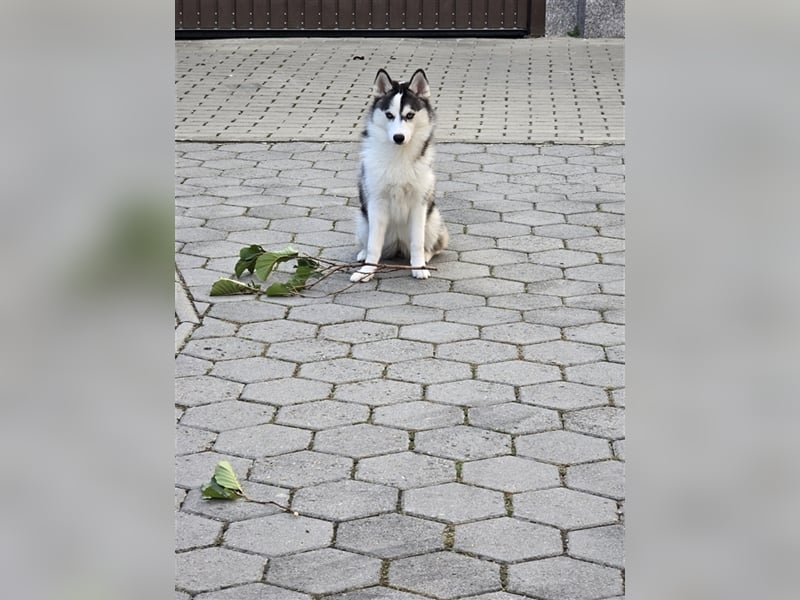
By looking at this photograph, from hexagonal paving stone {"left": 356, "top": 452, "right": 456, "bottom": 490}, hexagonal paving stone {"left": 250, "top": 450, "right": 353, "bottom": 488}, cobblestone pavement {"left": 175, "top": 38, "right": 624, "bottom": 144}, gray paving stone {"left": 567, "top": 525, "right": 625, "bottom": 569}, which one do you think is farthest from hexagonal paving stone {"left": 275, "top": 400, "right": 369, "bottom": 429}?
cobblestone pavement {"left": 175, "top": 38, "right": 624, "bottom": 144}

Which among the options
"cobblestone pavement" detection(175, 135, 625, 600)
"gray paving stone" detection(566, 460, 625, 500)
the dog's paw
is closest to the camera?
"cobblestone pavement" detection(175, 135, 625, 600)

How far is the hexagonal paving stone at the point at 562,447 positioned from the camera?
3.93 metres

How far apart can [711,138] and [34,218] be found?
1.89 feet

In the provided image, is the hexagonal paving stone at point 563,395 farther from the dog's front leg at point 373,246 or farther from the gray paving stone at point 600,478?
the dog's front leg at point 373,246

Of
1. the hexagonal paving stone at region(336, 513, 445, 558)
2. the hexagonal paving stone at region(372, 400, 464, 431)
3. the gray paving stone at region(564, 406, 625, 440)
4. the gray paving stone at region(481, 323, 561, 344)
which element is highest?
the hexagonal paving stone at region(336, 513, 445, 558)

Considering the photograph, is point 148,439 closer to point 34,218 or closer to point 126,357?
point 126,357

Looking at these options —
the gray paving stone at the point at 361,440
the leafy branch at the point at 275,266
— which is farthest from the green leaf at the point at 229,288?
the gray paving stone at the point at 361,440

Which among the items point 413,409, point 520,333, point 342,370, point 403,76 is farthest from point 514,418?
point 403,76

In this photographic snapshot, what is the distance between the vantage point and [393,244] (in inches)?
241

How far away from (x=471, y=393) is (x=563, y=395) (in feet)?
1.21

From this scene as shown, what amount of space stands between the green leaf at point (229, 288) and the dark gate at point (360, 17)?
8.02m

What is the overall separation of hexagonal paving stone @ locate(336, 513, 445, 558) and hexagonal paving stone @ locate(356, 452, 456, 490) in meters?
0.23

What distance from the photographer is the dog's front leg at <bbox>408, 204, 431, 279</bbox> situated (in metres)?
5.86

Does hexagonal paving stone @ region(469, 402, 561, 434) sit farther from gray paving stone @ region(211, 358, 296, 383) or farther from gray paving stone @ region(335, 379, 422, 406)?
gray paving stone @ region(211, 358, 296, 383)
